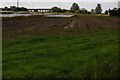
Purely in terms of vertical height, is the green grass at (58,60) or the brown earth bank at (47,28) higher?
the brown earth bank at (47,28)

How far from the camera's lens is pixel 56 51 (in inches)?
443

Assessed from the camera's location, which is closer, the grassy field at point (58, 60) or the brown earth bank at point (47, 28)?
the grassy field at point (58, 60)

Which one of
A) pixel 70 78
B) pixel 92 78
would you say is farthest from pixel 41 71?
pixel 92 78

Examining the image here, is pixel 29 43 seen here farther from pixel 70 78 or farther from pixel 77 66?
pixel 70 78

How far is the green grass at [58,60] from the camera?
315 inches

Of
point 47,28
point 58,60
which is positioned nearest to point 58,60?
point 58,60

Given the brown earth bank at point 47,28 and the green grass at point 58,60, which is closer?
the green grass at point 58,60

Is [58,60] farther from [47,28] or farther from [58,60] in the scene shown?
[47,28]

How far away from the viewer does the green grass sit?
7992 millimetres

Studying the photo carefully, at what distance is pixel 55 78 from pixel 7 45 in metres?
5.46

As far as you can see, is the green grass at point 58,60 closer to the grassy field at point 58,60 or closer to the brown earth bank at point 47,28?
the grassy field at point 58,60

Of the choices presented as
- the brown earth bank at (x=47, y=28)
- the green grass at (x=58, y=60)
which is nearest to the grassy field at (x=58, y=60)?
the green grass at (x=58, y=60)

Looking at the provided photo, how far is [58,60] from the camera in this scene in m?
9.72

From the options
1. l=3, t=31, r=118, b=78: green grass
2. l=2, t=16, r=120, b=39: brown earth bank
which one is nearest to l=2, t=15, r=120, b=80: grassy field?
l=3, t=31, r=118, b=78: green grass
